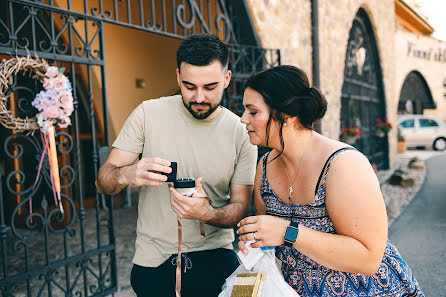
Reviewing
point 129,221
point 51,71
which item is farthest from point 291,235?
point 129,221

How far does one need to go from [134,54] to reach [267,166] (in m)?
7.34

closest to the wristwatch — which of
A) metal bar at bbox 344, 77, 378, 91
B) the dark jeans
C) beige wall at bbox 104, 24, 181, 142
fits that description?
the dark jeans

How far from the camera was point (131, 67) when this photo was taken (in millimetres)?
8758

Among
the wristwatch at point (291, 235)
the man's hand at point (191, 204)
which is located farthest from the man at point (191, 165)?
the wristwatch at point (291, 235)

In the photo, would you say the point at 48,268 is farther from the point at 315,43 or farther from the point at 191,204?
the point at 315,43

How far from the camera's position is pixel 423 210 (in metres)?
7.23

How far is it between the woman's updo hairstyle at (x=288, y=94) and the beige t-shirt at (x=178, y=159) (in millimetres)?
454

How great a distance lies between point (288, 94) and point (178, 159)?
73 centimetres

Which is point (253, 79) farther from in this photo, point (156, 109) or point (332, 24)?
point (332, 24)

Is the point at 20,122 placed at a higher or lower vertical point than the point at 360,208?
higher

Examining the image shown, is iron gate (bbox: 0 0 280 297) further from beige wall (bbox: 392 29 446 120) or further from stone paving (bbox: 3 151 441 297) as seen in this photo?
beige wall (bbox: 392 29 446 120)

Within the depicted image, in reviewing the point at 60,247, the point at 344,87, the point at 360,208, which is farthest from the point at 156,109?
the point at 344,87

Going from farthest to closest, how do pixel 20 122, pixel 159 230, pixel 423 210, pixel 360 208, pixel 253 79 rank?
pixel 423 210 < pixel 20 122 < pixel 159 230 < pixel 253 79 < pixel 360 208

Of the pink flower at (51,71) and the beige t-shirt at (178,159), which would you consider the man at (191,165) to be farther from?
the pink flower at (51,71)
